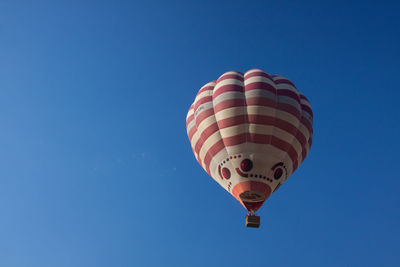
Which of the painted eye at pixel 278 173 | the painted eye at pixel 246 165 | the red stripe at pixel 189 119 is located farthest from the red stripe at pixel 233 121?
the painted eye at pixel 278 173

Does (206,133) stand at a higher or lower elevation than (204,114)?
lower

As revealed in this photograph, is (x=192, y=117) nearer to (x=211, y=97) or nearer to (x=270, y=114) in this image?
(x=211, y=97)

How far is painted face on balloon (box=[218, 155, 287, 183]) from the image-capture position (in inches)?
630

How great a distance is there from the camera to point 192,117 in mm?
18516

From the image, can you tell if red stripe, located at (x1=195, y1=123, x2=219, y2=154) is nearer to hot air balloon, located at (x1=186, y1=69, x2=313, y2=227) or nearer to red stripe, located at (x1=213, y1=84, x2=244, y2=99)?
hot air balloon, located at (x1=186, y1=69, x2=313, y2=227)

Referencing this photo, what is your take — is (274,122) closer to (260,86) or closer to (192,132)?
(260,86)

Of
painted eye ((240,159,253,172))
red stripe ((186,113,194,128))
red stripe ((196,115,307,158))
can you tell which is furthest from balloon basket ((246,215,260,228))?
red stripe ((186,113,194,128))

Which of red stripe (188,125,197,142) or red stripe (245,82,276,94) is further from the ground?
red stripe (245,82,276,94)

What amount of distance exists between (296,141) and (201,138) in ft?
13.5

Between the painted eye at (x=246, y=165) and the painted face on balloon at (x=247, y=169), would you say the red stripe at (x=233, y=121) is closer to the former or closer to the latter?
the painted face on balloon at (x=247, y=169)

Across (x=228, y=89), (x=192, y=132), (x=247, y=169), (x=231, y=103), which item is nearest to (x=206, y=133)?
(x=192, y=132)

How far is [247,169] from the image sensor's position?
15961 mm

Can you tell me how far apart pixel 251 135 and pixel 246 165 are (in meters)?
1.28

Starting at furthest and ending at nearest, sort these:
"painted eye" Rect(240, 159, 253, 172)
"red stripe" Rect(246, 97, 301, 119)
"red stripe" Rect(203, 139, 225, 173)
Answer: "red stripe" Rect(246, 97, 301, 119) < "red stripe" Rect(203, 139, 225, 173) < "painted eye" Rect(240, 159, 253, 172)
